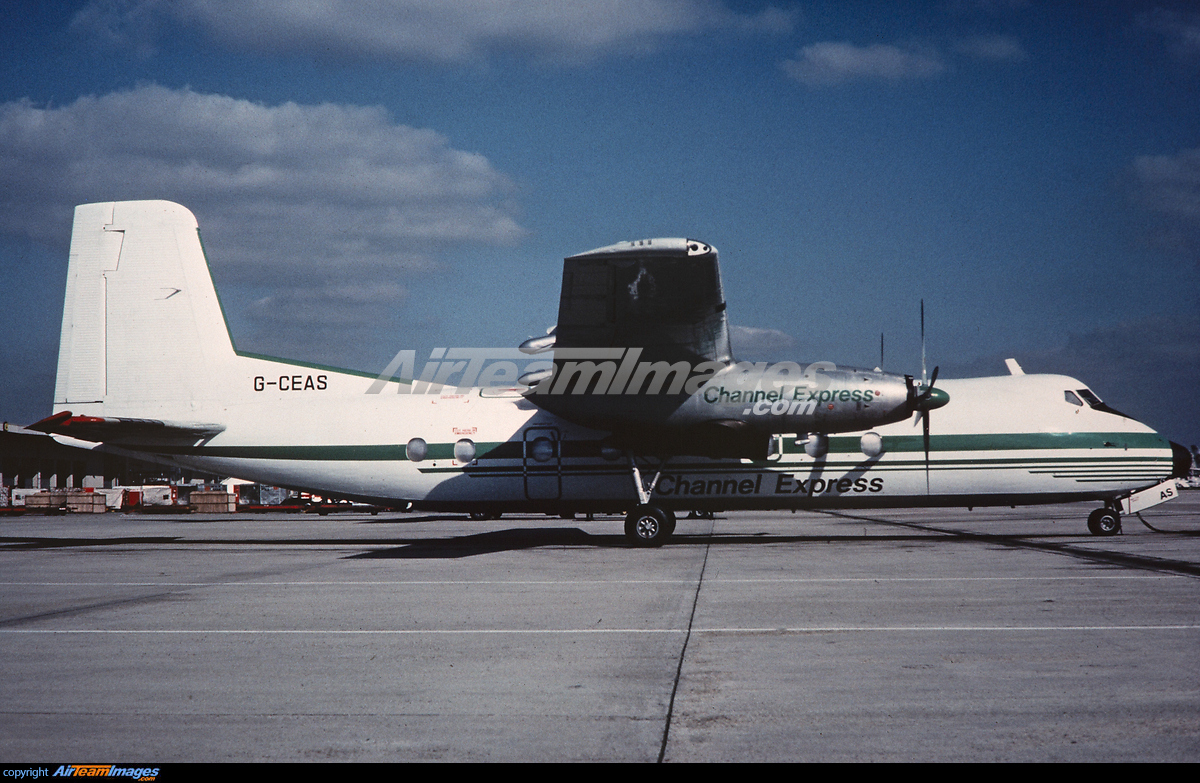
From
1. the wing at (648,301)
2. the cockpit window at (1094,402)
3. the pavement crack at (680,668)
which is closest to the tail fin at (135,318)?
the wing at (648,301)

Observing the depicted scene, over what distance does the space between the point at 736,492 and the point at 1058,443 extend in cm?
704

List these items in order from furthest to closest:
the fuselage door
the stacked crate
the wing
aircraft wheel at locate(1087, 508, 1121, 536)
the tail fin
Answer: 1. the stacked crate
2. the tail fin
3. aircraft wheel at locate(1087, 508, 1121, 536)
4. the fuselage door
5. the wing

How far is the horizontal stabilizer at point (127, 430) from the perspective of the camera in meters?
18.3

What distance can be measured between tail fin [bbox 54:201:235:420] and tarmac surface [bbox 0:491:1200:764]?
5.24 meters

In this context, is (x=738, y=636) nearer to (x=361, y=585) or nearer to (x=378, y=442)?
(x=361, y=585)

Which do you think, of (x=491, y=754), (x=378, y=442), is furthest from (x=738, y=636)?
(x=378, y=442)

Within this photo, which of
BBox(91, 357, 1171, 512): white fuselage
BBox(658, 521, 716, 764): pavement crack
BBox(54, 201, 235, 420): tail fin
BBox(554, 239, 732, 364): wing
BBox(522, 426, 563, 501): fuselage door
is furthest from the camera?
BBox(54, 201, 235, 420): tail fin

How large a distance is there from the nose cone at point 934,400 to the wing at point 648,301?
13.9 feet

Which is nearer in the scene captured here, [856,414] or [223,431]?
[856,414]

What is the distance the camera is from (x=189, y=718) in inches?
226

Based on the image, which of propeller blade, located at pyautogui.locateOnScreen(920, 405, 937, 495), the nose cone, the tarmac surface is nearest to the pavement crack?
the tarmac surface

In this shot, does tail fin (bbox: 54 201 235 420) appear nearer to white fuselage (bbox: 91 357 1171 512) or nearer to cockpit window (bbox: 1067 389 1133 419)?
white fuselage (bbox: 91 357 1171 512)

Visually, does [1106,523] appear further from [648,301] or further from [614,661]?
[614,661]

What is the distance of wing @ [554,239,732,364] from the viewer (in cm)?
1292
